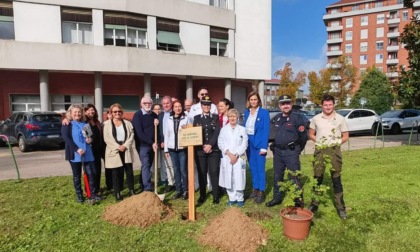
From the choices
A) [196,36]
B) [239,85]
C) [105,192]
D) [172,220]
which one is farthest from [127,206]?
[239,85]

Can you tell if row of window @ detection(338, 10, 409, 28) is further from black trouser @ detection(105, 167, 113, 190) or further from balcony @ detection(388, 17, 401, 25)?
black trouser @ detection(105, 167, 113, 190)

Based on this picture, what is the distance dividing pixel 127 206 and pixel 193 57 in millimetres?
18141

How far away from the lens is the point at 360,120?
58.0ft

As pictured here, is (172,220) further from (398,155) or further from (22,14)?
(22,14)

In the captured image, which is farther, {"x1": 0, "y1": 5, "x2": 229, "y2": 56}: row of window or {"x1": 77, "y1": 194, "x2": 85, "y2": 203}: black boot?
{"x1": 0, "y1": 5, "x2": 229, "y2": 56}: row of window

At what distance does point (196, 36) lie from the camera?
22375mm

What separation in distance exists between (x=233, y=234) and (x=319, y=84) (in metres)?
40.8

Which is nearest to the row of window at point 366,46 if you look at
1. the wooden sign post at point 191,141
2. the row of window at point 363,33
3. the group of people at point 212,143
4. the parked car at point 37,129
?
the row of window at point 363,33

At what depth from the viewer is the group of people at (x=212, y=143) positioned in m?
4.88

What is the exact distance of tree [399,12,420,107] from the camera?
11.3 m

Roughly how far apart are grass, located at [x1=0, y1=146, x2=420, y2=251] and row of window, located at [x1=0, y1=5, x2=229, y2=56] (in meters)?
14.4

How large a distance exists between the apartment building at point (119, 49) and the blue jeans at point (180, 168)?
14.8 metres

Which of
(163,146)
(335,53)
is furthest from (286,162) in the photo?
(335,53)

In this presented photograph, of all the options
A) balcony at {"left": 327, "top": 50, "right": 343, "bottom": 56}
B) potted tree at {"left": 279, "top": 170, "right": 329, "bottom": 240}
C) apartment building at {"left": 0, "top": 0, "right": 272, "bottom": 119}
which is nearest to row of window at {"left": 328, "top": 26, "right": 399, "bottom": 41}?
balcony at {"left": 327, "top": 50, "right": 343, "bottom": 56}
